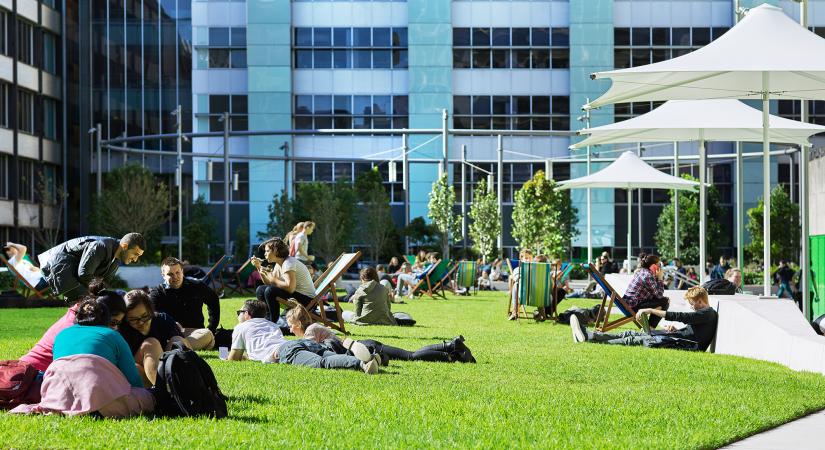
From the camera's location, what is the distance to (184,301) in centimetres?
1328

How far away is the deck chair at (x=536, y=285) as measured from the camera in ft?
62.8

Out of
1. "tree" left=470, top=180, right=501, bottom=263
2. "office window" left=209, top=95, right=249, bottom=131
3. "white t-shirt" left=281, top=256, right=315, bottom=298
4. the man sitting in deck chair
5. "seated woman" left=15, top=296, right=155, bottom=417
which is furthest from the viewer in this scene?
"office window" left=209, top=95, right=249, bottom=131

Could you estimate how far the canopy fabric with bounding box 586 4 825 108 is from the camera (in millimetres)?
13727

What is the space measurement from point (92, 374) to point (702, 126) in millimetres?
14690

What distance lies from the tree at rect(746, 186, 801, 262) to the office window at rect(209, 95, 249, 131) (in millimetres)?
24923

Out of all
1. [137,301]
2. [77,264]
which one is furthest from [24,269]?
[137,301]

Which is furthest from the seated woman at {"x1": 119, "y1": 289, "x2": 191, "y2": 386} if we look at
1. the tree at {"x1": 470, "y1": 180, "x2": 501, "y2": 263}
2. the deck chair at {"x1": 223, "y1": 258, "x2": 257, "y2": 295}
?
the tree at {"x1": 470, "y1": 180, "x2": 501, "y2": 263}

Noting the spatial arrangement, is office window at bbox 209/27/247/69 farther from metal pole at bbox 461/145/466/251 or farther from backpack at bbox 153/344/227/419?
backpack at bbox 153/344/227/419

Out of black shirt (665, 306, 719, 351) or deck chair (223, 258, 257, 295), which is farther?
deck chair (223, 258, 257, 295)

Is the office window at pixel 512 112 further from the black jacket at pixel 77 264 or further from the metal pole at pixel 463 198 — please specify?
the black jacket at pixel 77 264

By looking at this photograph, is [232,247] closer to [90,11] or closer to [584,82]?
[90,11]

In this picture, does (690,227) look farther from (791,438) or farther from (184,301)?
(791,438)

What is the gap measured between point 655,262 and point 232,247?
41225mm

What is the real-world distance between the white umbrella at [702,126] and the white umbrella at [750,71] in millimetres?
4208
